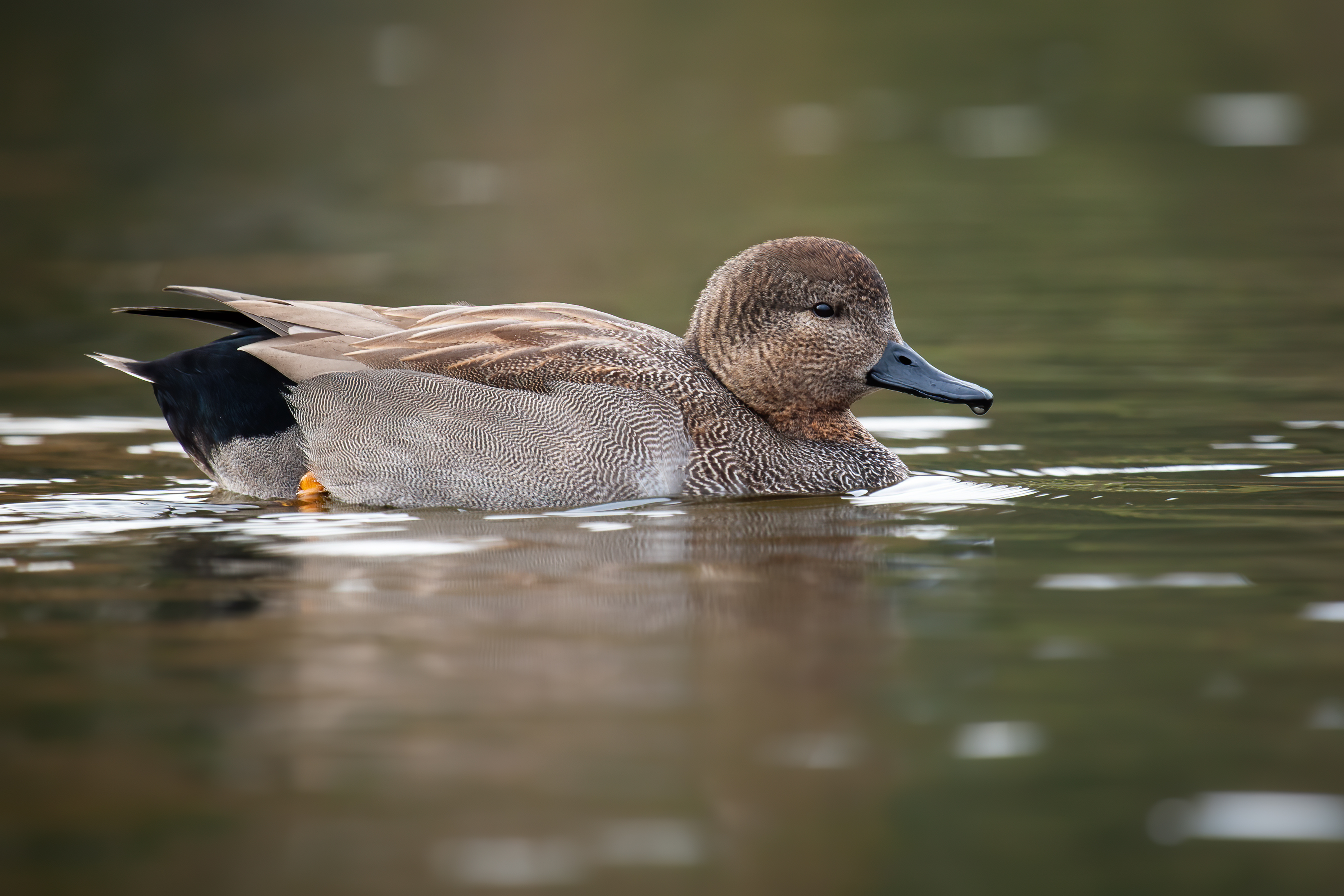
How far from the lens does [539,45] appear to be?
120 ft

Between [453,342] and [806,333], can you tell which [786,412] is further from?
[453,342]

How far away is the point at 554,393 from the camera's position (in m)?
8.88

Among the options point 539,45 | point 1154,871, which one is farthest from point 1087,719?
point 539,45

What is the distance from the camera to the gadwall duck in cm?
883

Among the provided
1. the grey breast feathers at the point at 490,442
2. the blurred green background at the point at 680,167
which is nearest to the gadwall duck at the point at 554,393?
the grey breast feathers at the point at 490,442

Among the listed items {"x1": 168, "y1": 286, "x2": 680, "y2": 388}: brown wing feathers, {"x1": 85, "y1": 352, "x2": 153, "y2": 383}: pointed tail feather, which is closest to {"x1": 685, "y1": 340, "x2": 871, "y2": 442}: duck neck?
{"x1": 168, "y1": 286, "x2": 680, "y2": 388}: brown wing feathers

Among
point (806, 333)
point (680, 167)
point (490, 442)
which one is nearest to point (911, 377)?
point (806, 333)

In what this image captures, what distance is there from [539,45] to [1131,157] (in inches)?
607

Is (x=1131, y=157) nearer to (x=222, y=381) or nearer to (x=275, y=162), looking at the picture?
(x=275, y=162)

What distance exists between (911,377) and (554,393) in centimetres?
177

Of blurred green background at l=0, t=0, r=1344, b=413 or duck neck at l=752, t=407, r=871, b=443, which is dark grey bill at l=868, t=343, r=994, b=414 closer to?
duck neck at l=752, t=407, r=871, b=443

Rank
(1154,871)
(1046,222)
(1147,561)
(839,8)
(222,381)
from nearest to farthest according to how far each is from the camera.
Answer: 1. (1154,871)
2. (1147,561)
3. (222,381)
4. (1046,222)
5. (839,8)

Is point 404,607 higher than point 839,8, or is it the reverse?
point 839,8

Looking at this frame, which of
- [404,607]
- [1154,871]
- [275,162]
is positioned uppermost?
[275,162]
